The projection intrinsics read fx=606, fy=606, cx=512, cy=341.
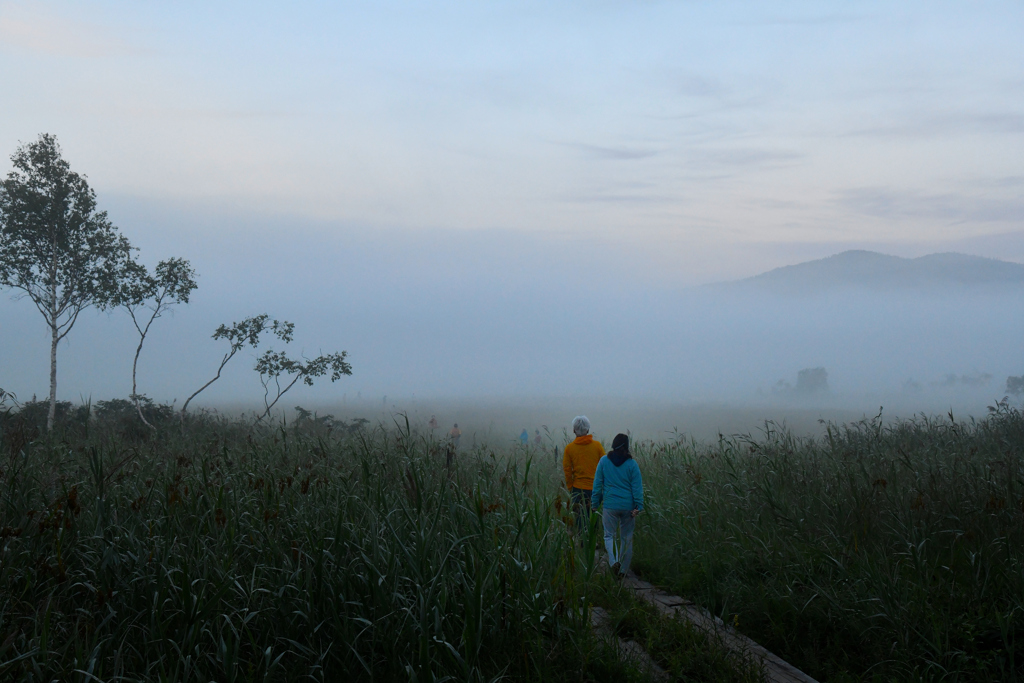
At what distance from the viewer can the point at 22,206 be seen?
827 inches

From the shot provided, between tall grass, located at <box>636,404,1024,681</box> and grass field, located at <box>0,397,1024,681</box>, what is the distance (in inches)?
1.1

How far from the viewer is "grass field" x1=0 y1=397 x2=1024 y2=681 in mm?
4320

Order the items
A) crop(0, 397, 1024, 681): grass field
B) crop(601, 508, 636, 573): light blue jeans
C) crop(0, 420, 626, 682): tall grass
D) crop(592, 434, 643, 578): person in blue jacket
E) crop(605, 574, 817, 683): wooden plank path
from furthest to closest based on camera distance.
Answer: crop(592, 434, 643, 578): person in blue jacket, crop(601, 508, 636, 573): light blue jeans, crop(605, 574, 817, 683): wooden plank path, crop(0, 397, 1024, 681): grass field, crop(0, 420, 626, 682): tall grass

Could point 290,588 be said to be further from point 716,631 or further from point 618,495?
point 618,495

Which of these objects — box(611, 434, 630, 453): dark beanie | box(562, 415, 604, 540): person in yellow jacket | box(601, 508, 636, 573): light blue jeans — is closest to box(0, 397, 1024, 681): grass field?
box(601, 508, 636, 573): light blue jeans

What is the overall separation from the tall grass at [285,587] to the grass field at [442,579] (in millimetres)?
21

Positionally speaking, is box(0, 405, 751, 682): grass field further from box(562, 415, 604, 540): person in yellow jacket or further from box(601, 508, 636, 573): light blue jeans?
box(562, 415, 604, 540): person in yellow jacket

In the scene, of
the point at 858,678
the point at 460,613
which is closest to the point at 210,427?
the point at 460,613

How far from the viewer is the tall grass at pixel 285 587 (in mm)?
4199

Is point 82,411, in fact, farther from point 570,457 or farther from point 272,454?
point 570,457

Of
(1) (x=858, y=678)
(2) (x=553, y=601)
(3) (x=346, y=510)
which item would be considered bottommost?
(1) (x=858, y=678)

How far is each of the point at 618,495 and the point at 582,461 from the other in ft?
4.06

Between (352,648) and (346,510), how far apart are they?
159 cm

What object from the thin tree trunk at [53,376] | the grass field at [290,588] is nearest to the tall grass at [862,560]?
the grass field at [290,588]
